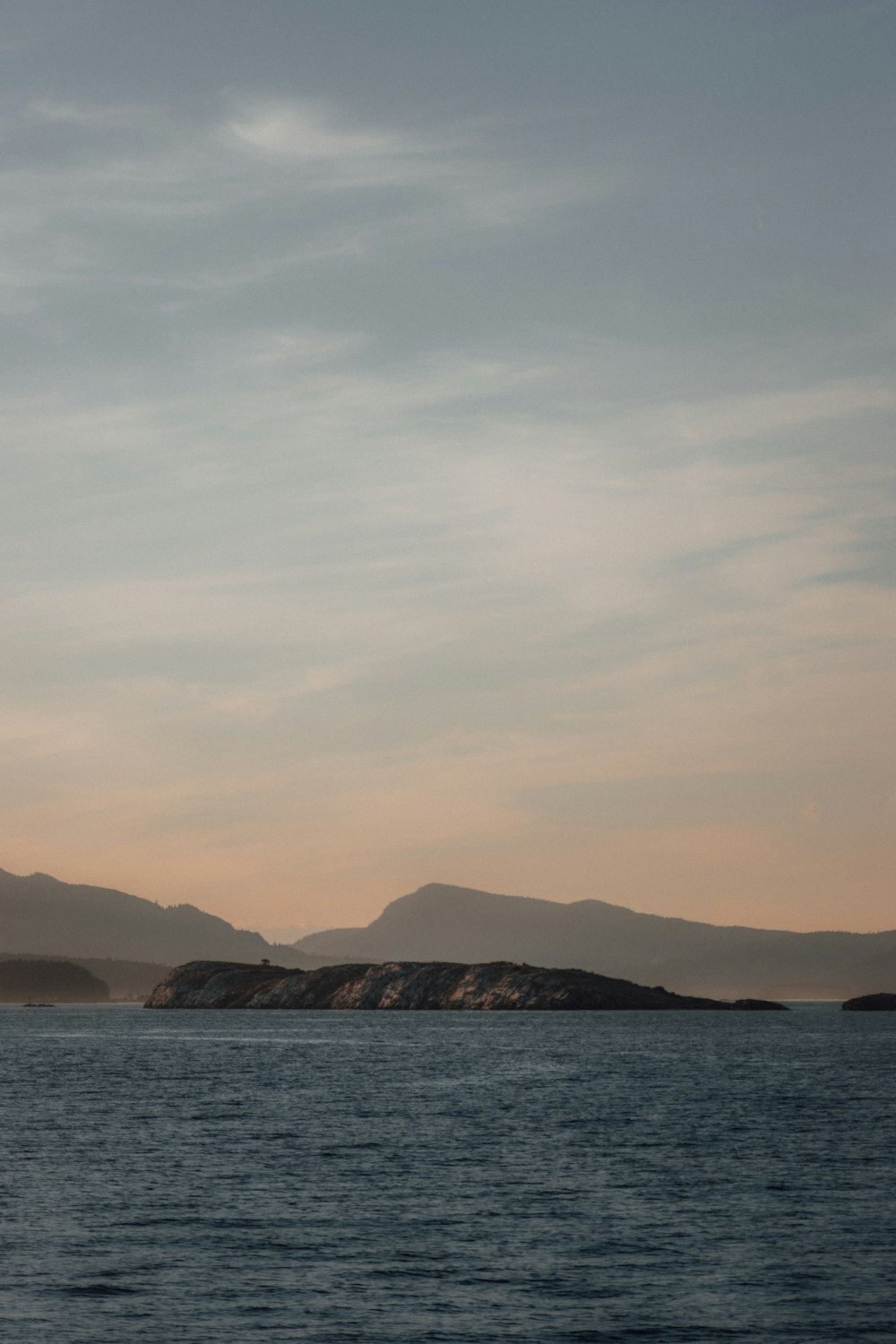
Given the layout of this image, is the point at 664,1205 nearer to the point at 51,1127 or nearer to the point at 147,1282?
the point at 147,1282

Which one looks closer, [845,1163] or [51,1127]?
[845,1163]

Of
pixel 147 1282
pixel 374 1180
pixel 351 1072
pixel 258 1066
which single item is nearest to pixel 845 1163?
pixel 374 1180

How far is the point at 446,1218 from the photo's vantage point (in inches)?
2219

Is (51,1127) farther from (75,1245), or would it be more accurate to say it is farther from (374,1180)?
(75,1245)

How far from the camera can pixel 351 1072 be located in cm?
14900

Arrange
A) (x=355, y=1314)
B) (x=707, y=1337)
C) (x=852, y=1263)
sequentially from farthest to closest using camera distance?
(x=852, y=1263)
(x=355, y=1314)
(x=707, y=1337)

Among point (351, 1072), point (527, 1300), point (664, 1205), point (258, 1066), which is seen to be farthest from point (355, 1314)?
point (258, 1066)

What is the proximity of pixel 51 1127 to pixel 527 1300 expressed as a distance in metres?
57.0

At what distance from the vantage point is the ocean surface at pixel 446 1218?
1563 inches

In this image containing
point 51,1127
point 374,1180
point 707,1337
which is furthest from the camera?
point 51,1127

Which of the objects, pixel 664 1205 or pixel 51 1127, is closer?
pixel 664 1205

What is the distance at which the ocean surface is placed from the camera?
3969cm

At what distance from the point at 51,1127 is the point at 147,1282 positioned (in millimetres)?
50341

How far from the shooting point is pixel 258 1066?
159 meters
